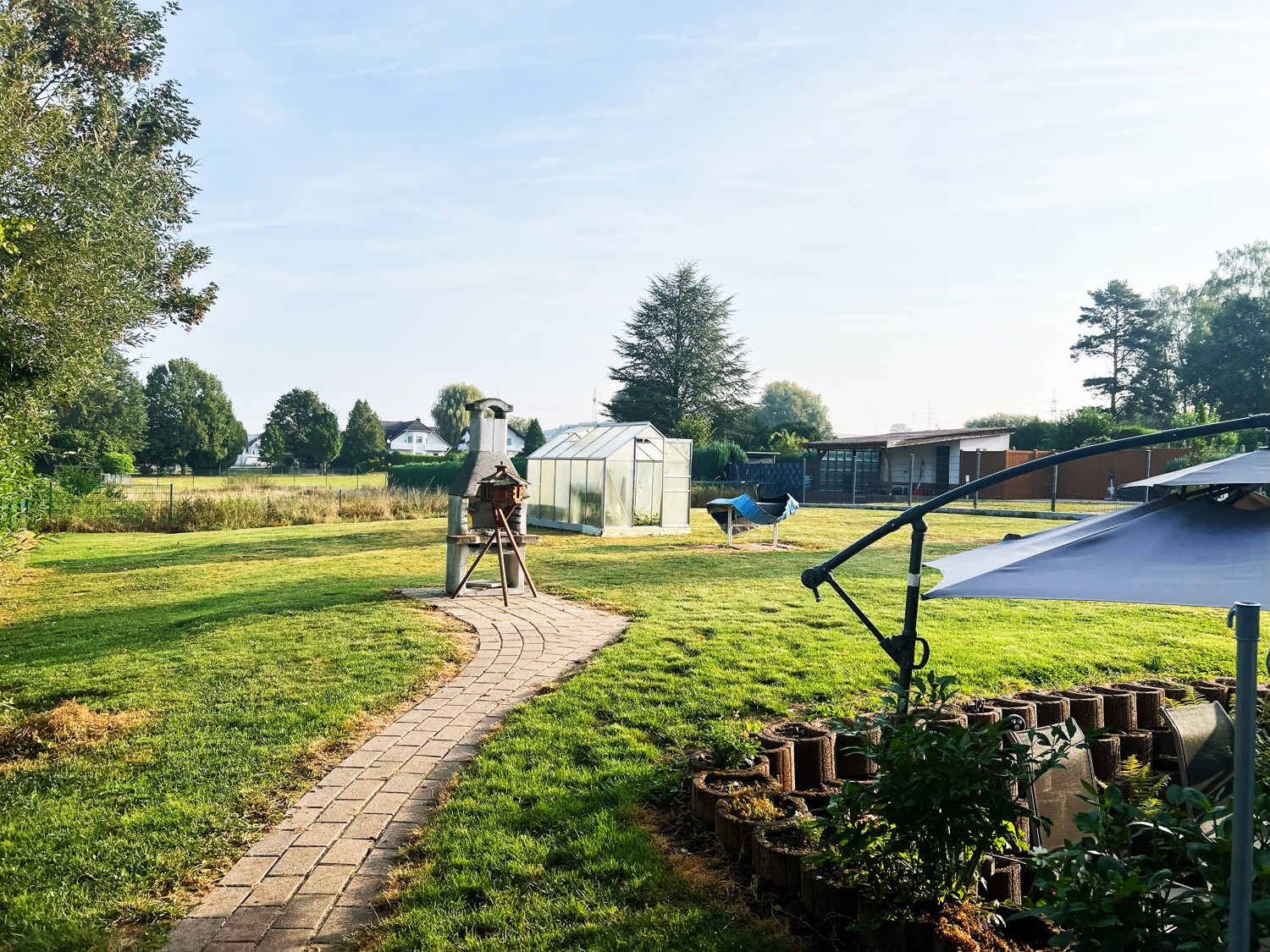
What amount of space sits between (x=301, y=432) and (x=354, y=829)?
52499 mm

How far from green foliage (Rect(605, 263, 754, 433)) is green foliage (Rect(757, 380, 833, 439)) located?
3891 cm

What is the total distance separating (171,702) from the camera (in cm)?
525

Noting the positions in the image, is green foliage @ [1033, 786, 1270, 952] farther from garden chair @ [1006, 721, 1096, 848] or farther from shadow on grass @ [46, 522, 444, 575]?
shadow on grass @ [46, 522, 444, 575]

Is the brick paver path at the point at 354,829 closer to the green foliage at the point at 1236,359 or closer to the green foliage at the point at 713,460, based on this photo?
the green foliage at the point at 713,460

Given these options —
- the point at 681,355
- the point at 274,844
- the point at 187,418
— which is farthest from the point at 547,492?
the point at 187,418

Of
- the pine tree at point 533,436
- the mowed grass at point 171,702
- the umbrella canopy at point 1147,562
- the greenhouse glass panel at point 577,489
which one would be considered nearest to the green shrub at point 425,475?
the pine tree at point 533,436

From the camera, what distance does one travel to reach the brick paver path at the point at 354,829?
275cm

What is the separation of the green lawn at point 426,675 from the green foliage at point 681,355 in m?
33.6

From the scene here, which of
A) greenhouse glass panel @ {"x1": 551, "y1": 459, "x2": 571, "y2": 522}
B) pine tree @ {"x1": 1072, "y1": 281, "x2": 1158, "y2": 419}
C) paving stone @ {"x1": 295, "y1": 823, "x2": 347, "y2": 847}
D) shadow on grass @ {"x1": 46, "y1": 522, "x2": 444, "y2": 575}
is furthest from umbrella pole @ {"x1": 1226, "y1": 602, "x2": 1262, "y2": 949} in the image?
pine tree @ {"x1": 1072, "y1": 281, "x2": 1158, "y2": 419}

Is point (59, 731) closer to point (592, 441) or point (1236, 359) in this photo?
point (592, 441)

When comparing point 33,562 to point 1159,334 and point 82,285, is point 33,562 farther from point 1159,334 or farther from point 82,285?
point 1159,334

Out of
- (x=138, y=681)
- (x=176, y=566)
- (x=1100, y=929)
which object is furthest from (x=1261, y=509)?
(x=176, y=566)

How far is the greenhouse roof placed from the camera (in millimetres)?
17844

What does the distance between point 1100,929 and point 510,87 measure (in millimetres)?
11349
